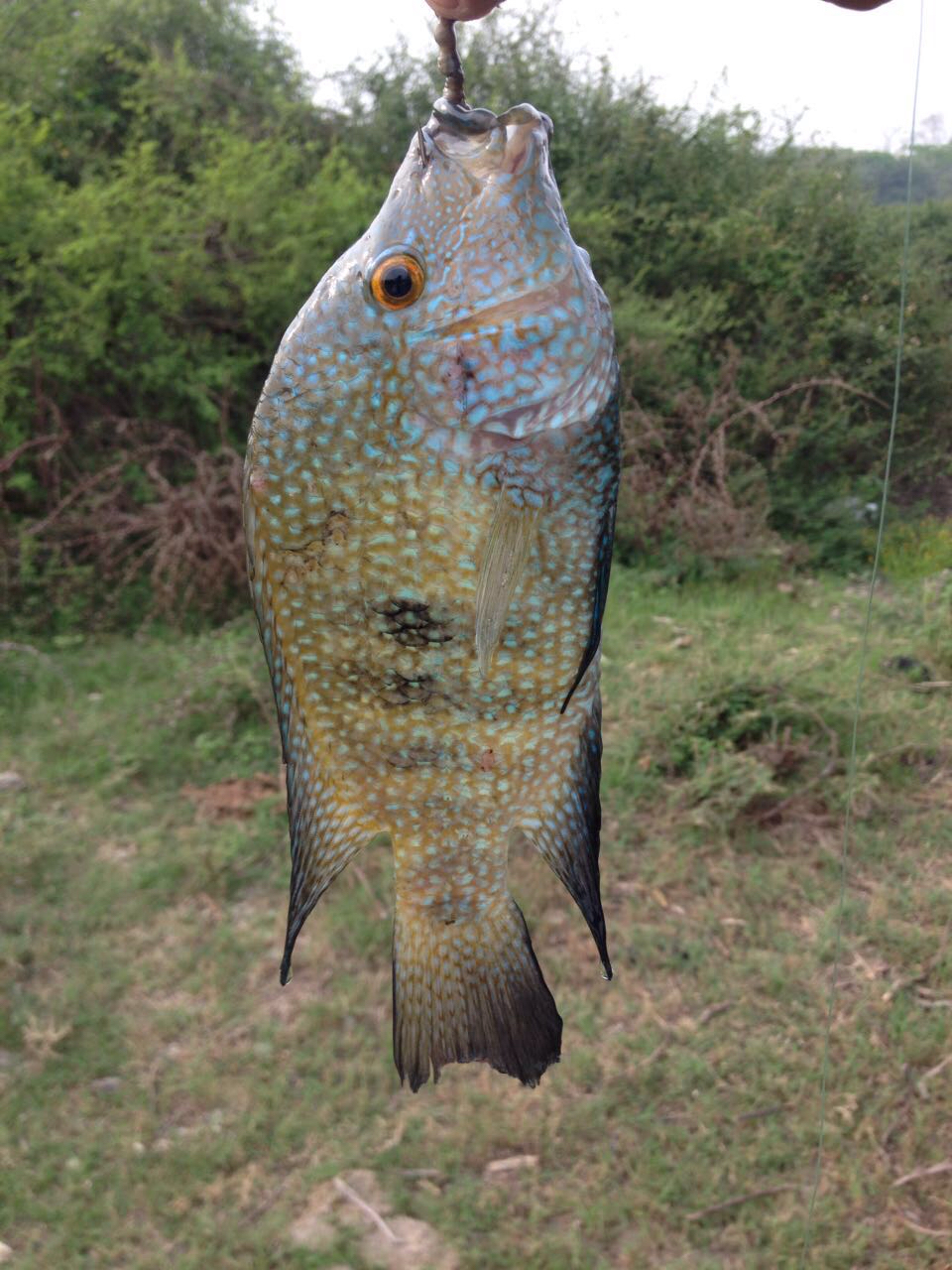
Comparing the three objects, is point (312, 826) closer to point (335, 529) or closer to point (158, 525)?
point (335, 529)

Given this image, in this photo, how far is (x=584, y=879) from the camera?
4.05 feet

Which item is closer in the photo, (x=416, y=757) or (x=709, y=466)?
(x=416, y=757)

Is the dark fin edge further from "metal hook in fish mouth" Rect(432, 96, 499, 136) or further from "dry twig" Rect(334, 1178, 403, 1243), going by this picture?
"dry twig" Rect(334, 1178, 403, 1243)

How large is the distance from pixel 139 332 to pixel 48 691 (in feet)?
8.19

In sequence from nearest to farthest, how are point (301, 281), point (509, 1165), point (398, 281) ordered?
point (398, 281)
point (509, 1165)
point (301, 281)

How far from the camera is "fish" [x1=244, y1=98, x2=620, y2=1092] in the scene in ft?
3.44

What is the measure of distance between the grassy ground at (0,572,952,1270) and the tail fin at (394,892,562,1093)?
1.83 metres

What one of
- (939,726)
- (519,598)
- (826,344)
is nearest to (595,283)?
(519,598)

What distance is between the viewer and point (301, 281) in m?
6.64

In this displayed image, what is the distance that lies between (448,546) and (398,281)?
0.91ft

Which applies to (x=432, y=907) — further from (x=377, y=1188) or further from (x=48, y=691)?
(x=48, y=691)

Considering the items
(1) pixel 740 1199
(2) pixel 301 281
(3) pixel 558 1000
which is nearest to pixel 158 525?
(2) pixel 301 281

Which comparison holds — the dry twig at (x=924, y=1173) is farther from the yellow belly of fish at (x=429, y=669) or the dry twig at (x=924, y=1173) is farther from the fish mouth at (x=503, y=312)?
the fish mouth at (x=503, y=312)

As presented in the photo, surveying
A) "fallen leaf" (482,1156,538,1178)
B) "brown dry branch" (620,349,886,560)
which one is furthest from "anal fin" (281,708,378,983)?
"brown dry branch" (620,349,886,560)
